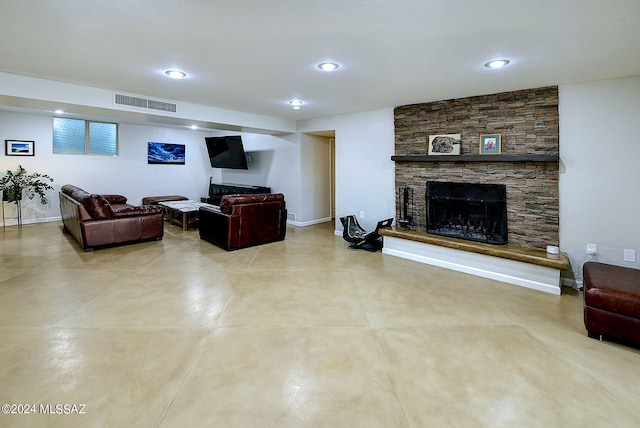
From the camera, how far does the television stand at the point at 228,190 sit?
306 inches

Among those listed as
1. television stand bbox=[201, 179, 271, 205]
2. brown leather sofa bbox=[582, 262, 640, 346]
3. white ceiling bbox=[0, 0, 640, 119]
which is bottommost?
brown leather sofa bbox=[582, 262, 640, 346]

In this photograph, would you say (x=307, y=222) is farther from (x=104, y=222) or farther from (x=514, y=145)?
(x=514, y=145)

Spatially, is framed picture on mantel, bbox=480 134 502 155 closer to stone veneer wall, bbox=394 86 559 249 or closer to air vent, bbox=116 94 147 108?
stone veneer wall, bbox=394 86 559 249

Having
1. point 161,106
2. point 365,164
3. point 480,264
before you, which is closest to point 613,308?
point 480,264

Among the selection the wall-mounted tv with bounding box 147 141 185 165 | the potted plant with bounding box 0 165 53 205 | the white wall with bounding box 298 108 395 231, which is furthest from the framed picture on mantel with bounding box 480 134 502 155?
the potted plant with bounding box 0 165 53 205

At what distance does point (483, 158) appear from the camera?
4.20m

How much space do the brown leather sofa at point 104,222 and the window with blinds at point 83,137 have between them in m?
2.35

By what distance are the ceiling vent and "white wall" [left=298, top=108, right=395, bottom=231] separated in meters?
2.83

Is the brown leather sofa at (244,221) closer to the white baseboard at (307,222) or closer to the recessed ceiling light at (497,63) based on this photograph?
the white baseboard at (307,222)

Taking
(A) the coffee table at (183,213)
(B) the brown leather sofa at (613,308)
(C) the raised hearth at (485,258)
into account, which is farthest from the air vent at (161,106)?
(B) the brown leather sofa at (613,308)

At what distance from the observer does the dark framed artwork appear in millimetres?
6774

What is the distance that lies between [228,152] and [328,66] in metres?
5.21

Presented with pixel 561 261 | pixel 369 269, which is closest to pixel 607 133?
pixel 561 261

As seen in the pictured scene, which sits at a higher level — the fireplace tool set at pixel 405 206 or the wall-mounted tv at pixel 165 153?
the wall-mounted tv at pixel 165 153
